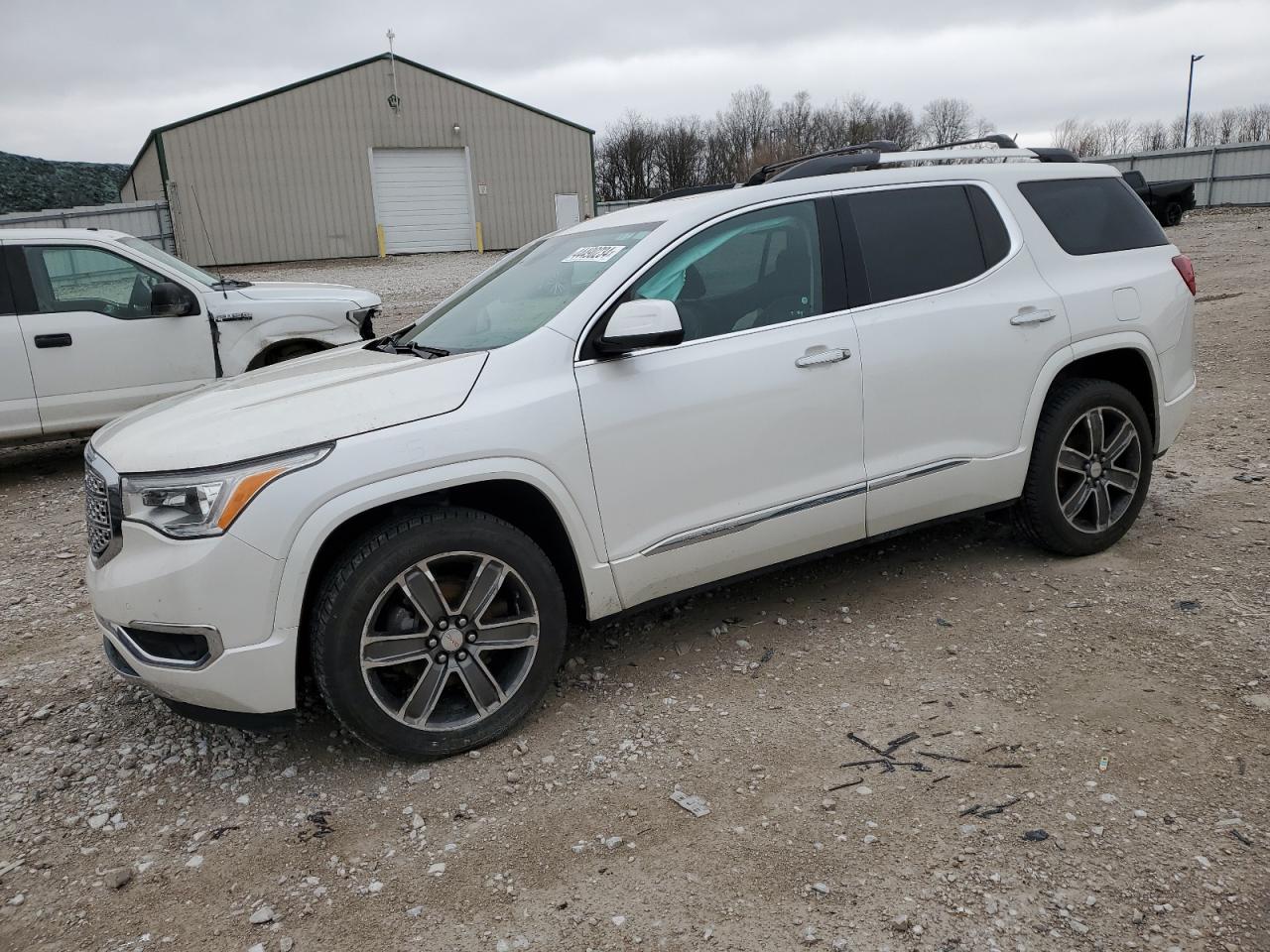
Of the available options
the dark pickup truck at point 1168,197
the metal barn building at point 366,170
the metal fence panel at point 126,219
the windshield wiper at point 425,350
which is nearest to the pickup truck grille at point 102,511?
the windshield wiper at point 425,350

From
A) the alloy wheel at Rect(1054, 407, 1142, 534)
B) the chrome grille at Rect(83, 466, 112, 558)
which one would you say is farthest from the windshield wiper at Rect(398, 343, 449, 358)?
the alloy wheel at Rect(1054, 407, 1142, 534)

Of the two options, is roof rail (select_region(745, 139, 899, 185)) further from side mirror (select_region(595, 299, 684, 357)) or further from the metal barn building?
Result: the metal barn building

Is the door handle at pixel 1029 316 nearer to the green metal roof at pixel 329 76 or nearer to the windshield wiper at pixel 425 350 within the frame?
the windshield wiper at pixel 425 350

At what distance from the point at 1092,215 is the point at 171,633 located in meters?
4.23

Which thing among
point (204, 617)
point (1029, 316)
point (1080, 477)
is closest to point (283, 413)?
point (204, 617)

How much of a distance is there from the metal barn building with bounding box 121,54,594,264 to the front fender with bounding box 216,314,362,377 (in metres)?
21.8

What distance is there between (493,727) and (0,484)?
5932 mm

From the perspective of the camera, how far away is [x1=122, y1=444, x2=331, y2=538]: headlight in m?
2.83

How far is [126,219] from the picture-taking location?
25109 mm

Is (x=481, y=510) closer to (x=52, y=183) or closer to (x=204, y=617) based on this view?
(x=204, y=617)

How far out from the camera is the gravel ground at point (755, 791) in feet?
8.14

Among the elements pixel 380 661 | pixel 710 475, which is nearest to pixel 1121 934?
pixel 710 475

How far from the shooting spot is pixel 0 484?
7230mm

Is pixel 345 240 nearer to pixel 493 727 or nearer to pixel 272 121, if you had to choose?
pixel 272 121
